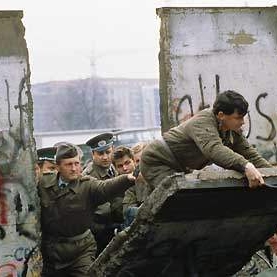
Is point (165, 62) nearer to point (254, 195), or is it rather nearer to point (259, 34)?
point (259, 34)

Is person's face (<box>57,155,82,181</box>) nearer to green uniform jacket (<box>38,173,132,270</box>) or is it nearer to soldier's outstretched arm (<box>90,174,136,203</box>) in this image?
green uniform jacket (<box>38,173,132,270</box>)

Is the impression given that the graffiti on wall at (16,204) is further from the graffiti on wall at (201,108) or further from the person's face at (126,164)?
the graffiti on wall at (201,108)

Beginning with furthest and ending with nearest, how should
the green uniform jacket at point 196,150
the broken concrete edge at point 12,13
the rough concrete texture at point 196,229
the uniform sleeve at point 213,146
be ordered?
the broken concrete edge at point 12,13, the green uniform jacket at point 196,150, the uniform sleeve at point 213,146, the rough concrete texture at point 196,229

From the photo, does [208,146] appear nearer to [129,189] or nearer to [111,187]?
[111,187]

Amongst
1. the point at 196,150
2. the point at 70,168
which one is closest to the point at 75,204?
the point at 70,168

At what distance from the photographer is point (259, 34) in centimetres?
849

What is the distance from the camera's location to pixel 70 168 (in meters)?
7.36

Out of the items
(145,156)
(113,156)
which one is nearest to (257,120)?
(113,156)

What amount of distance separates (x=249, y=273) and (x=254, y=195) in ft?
7.44

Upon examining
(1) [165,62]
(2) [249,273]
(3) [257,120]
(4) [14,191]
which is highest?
(1) [165,62]

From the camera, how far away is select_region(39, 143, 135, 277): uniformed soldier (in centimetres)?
735

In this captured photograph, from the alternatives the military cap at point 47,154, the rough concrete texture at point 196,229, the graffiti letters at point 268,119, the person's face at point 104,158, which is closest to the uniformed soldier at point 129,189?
the person's face at point 104,158

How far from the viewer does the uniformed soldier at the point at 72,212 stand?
24.1 ft

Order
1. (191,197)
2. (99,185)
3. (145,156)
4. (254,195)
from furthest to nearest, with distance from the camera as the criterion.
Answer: (99,185) < (145,156) < (254,195) < (191,197)
